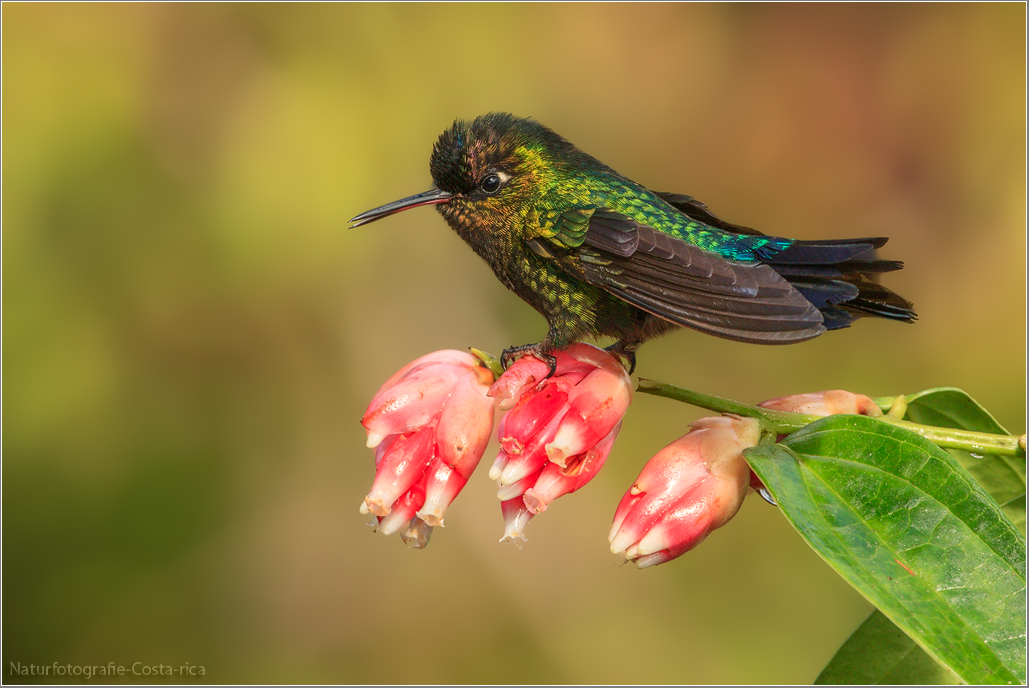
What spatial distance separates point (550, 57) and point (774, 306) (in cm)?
329

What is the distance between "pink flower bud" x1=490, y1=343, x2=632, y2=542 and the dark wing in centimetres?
25

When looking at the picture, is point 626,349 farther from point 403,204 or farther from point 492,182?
point 403,204

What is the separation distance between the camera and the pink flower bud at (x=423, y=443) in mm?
1637

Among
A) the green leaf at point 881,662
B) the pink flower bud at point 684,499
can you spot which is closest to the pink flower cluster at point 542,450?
the pink flower bud at point 684,499

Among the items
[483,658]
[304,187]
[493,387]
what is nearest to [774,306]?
[493,387]

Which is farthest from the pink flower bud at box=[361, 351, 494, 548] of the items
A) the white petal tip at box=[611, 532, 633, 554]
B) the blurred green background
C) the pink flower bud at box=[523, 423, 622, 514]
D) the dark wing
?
the blurred green background

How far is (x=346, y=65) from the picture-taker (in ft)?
14.6

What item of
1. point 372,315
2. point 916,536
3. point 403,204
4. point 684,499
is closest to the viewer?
point 916,536

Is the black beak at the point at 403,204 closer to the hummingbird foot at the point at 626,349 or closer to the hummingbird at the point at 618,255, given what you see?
the hummingbird at the point at 618,255

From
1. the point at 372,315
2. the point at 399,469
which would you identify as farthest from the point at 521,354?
the point at 372,315

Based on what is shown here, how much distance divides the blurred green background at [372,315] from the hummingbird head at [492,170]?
190cm

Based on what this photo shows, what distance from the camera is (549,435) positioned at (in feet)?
5.25

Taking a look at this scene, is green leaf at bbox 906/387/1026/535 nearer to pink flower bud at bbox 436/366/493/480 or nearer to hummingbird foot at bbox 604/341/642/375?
hummingbird foot at bbox 604/341/642/375

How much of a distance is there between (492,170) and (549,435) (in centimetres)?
89
